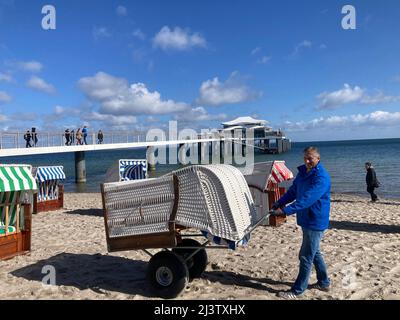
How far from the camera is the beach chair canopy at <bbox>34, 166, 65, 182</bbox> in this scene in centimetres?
1466

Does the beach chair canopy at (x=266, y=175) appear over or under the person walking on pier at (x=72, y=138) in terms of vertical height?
under

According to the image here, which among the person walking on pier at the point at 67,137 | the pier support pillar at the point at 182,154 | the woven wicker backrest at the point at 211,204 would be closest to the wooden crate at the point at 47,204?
the woven wicker backrest at the point at 211,204

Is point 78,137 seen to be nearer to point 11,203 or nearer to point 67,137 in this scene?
point 67,137

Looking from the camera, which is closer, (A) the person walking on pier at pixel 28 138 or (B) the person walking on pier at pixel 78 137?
(A) the person walking on pier at pixel 28 138

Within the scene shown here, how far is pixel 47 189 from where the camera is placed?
15.4 metres

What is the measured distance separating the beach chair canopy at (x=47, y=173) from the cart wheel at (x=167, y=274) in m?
10.9

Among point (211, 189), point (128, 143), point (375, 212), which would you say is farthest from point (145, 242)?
point (128, 143)

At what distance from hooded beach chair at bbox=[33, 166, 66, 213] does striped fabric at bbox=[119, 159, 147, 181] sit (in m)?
3.59

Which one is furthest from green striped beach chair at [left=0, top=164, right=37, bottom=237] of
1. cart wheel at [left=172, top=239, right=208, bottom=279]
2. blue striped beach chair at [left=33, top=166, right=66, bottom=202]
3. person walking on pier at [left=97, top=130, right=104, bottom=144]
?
person walking on pier at [left=97, top=130, right=104, bottom=144]

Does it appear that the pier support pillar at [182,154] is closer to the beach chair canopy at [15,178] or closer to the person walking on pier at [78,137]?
the person walking on pier at [78,137]

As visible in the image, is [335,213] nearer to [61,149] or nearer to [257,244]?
[257,244]

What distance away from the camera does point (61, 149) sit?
3020 cm

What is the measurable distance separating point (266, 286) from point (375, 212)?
8.83 m

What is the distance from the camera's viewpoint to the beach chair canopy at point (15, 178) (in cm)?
685
